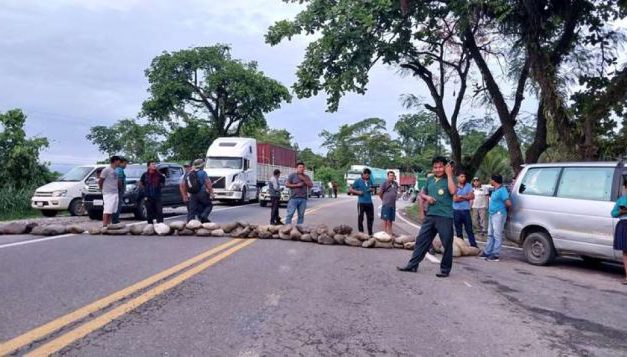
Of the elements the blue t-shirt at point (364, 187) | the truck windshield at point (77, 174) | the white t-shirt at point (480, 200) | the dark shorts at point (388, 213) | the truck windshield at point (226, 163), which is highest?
the truck windshield at point (226, 163)

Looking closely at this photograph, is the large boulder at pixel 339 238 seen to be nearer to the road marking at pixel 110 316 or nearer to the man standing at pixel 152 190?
the road marking at pixel 110 316

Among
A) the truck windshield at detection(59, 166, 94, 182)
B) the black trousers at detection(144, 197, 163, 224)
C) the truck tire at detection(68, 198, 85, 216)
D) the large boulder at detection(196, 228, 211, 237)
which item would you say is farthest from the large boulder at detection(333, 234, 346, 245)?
the truck windshield at detection(59, 166, 94, 182)

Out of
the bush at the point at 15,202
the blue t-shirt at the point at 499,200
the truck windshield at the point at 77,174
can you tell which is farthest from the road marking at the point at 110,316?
the bush at the point at 15,202

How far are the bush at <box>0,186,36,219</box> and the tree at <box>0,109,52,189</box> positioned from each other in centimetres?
81

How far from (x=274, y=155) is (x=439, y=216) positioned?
82.9 ft

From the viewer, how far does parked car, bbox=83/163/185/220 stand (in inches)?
595

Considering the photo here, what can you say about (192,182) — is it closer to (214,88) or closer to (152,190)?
(152,190)

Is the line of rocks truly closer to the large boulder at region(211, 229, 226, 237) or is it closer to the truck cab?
the large boulder at region(211, 229, 226, 237)

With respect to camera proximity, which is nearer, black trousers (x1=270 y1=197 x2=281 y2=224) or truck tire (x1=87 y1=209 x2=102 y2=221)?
black trousers (x1=270 y1=197 x2=281 y2=224)

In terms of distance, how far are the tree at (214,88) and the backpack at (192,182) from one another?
24675 mm

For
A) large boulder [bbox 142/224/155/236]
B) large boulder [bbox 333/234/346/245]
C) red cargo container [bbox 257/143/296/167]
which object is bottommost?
large boulder [bbox 333/234/346/245]

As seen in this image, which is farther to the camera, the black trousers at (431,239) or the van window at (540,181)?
the van window at (540,181)

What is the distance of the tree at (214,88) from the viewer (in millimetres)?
35906

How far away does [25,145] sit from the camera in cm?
2017
